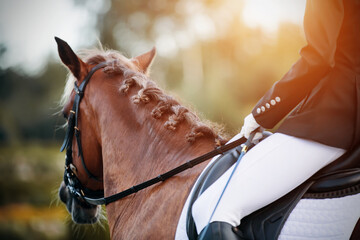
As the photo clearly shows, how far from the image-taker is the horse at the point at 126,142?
7.77 feet

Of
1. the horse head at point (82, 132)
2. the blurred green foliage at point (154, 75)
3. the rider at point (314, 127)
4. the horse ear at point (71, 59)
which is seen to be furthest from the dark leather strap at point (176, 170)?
the blurred green foliage at point (154, 75)

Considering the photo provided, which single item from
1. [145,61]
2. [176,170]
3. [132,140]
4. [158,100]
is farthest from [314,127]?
[145,61]

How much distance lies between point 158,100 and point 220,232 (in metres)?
1.22

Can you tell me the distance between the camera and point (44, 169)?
12797mm

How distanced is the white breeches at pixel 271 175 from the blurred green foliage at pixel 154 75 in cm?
567

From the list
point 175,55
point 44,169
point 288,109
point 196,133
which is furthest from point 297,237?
point 175,55

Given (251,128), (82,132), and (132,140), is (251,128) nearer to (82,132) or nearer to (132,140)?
(132,140)

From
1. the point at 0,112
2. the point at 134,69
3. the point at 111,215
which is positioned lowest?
the point at 0,112

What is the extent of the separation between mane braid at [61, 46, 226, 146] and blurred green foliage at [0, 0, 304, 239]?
445 centimetres

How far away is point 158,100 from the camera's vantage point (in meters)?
2.69

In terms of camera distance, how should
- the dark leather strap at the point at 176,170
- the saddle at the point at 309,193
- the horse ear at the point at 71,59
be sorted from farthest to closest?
1. the horse ear at the point at 71,59
2. the dark leather strap at the point at 176,170
3. the saddle at the point at 309,193

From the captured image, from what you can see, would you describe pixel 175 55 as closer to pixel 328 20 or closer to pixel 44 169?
pixel 44 169

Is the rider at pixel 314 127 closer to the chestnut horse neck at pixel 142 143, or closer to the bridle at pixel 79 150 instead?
the chestnut horse neck at pixel 142 143

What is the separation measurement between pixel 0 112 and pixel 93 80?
13692 mm
